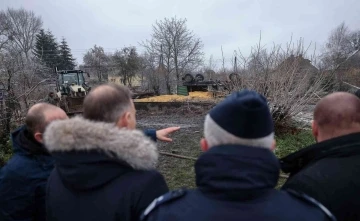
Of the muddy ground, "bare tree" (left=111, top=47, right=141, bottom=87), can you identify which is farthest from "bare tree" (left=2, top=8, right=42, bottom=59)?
the muddy ground

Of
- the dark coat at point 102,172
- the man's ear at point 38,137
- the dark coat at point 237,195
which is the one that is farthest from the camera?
the man's ear at point 38,137

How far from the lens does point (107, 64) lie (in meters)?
44.5

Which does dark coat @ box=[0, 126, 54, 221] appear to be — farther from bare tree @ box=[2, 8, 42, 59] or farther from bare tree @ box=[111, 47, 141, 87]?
bare tree @ box=[2, 8, 42, 59]

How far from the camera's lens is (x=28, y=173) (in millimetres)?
1763

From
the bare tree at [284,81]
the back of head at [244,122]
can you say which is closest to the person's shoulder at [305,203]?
the back of head at [244,122]

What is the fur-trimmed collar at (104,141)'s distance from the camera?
131cm

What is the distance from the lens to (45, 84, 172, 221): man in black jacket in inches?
49.7

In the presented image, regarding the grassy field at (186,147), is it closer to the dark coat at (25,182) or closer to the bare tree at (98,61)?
the dark coat at (25,182)

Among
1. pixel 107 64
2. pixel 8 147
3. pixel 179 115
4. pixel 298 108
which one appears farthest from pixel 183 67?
pixel 8 147

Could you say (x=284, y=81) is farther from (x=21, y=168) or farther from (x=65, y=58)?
(x=65, y=58)

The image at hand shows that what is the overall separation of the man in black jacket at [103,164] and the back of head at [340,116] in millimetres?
1042

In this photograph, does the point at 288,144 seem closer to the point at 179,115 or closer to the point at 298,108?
the point at 298,108

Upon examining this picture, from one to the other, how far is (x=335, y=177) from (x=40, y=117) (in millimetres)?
1843

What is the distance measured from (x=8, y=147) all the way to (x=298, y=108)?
8.56m
